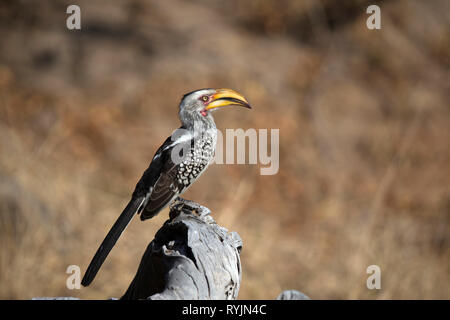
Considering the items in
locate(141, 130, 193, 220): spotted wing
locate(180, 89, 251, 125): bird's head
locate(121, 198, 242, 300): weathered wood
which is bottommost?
locate(121, 198, 242, 300): weathered wood

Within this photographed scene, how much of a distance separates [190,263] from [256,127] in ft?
24.3

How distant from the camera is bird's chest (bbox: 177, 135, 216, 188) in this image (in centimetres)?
339

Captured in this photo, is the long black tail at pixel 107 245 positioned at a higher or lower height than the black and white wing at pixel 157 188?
lower

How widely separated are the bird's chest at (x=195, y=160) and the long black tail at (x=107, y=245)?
394 millimetres

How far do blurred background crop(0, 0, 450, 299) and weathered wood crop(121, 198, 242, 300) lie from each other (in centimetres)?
320

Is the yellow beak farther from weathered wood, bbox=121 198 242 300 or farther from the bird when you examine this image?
weathered wood, bbox=121 198 242 300

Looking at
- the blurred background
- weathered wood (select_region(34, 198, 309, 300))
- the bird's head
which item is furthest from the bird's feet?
the blurred background

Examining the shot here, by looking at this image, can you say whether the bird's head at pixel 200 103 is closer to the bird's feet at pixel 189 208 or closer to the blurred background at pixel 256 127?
the bird's feet at pixel 189 208

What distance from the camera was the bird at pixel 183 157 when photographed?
3324mm

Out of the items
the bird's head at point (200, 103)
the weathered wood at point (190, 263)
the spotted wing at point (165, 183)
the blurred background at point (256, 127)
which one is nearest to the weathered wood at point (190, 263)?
the weathered wood at point (190, 263)

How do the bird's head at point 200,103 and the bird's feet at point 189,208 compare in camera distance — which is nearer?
the bird's feet at point 189,208

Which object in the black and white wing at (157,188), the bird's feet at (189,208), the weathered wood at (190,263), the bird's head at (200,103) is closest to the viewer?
the weathered wood at (190,263)

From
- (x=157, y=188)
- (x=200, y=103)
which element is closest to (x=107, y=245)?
(x=157, y=188)
